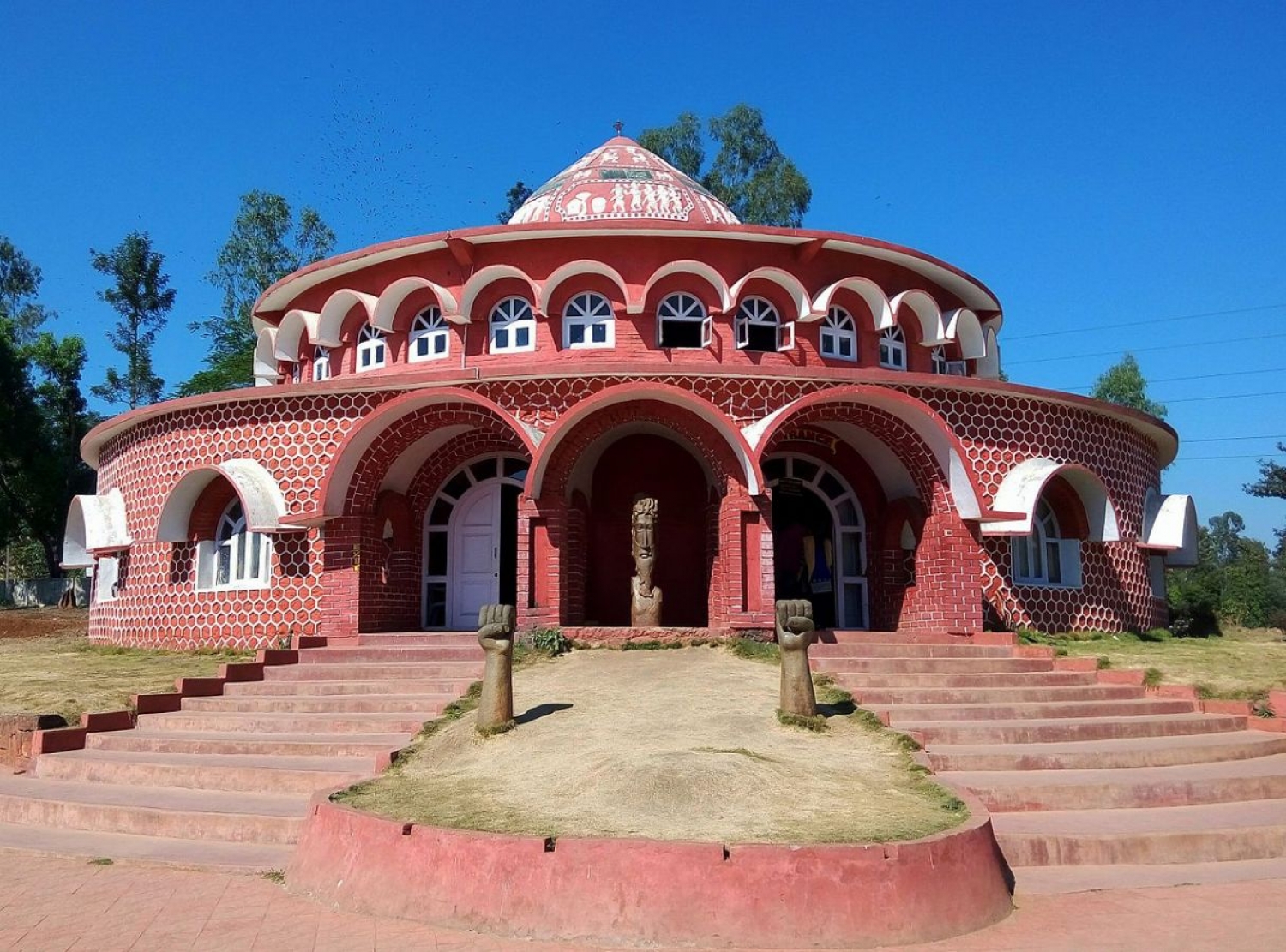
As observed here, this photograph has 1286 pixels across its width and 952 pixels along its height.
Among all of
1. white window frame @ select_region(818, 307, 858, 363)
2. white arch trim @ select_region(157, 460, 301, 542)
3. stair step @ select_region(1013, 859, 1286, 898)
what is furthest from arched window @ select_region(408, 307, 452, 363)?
stair step @ select_region(1013, 859, 1286, 898)

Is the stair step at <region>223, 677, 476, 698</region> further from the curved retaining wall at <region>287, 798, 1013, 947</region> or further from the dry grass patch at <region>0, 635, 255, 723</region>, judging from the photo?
the curved retaining wall at <region>287, 798, 1013, 947</region>

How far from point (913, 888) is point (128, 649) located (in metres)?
14.2

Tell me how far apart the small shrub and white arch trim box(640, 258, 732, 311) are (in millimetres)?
8383

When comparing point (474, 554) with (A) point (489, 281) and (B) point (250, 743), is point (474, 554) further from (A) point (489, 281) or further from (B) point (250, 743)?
(B) point (250, 743)

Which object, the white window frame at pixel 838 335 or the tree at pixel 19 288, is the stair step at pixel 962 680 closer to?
the white window frame at pixel 838 335

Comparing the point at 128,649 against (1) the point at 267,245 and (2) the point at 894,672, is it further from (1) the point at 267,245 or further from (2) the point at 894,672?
(1) the point at 267,245

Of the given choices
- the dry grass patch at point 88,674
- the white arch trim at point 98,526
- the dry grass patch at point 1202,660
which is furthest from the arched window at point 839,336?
the white arch trim at point 98,526

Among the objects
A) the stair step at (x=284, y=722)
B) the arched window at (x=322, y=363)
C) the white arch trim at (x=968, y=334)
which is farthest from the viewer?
the arched window at (x=322, y=363)

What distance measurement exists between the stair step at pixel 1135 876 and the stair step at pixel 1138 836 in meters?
0.06

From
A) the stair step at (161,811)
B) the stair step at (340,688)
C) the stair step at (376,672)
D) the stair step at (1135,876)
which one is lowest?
the stair step at (1135,876)

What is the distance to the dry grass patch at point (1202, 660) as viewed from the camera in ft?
39.4

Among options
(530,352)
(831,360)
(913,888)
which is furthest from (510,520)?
(913,888)

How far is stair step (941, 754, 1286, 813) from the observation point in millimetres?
7992

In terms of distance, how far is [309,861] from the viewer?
638cm
